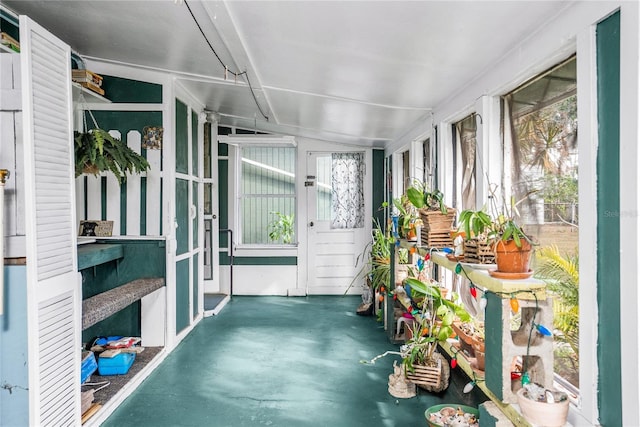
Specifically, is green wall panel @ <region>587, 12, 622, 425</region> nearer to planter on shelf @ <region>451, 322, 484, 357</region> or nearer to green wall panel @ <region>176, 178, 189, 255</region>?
planter on shelf @ <region>451, 322, 484, 357</region>

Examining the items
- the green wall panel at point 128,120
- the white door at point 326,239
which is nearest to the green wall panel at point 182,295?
the green wall panel at point 128,120

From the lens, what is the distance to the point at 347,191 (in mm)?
6980

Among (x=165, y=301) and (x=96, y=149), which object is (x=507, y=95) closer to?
(x=96, y=149)

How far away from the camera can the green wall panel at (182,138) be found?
4680mm

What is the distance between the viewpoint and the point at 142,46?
359 centimetres

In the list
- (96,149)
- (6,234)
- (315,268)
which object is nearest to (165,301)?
(96,149)

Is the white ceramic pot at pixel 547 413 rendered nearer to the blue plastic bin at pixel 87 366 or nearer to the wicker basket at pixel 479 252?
the wicker basket at pixel 479 252

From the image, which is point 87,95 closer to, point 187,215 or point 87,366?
point 187,215

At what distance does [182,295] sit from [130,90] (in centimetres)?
210

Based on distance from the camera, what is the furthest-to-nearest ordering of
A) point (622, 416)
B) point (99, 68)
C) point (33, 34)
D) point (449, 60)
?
point (99, 68) → point (449, 60) → point (33, 34) → point (622, 416)

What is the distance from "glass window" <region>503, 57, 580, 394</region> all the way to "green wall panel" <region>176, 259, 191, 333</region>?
3.43 metres

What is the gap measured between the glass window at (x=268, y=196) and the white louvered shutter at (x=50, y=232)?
14.9 ft

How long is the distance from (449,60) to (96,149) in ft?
7.93

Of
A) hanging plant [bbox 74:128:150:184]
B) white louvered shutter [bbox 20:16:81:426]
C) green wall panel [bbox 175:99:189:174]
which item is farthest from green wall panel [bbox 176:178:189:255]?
white louvered shutter [bbox 20:16:81:426]
